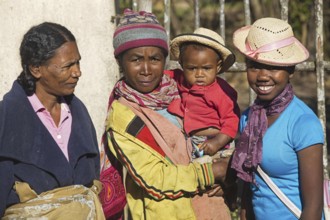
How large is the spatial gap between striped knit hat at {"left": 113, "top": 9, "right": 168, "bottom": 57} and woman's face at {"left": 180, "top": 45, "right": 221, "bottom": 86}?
144 mm

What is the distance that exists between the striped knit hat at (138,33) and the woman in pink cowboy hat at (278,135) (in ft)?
1.58

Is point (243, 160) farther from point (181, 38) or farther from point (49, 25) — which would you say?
point (49, 25)

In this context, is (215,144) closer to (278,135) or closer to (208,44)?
(278,135)

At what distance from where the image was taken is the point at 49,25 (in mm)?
3844

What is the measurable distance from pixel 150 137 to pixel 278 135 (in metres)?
0.70

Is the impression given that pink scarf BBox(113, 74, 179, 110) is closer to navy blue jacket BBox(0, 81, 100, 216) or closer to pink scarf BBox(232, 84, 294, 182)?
navy blue jacket BBox(0, 81, 100, 216)

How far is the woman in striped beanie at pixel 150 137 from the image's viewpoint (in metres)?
3.75

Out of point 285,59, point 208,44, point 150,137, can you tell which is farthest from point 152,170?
point 285,59

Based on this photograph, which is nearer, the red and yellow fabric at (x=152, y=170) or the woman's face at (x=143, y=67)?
the red and yellow fabric at (x=152, y=170)

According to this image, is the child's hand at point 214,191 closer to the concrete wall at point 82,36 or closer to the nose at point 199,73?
the nose at point 199,73

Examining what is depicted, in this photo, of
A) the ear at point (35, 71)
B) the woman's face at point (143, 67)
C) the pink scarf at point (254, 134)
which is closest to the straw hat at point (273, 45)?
the pink scarf at point (254, 134)

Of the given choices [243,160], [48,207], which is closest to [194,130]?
[243,160]

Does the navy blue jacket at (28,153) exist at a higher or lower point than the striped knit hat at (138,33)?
lower

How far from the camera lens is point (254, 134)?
366 cm
